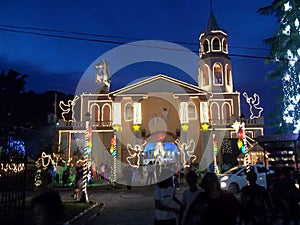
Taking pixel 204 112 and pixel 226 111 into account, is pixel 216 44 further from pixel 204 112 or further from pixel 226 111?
pixel 204 112

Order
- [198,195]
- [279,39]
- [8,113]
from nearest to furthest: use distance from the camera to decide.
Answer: [198,195], [279,39], [8,113]

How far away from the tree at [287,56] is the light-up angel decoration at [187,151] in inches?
667

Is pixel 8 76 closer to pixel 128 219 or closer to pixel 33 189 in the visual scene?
pixel 33 189

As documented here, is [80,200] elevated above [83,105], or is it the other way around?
[83,105]

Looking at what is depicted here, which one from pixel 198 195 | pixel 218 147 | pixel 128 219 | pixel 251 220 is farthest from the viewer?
pixel 218 147

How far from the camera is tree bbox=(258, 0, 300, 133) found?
54.8ft

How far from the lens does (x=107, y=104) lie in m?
39.2

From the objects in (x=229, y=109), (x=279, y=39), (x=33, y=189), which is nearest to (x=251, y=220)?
(x=279, y=39)

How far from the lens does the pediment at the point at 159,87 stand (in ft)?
120

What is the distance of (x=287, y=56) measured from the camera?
17375mm

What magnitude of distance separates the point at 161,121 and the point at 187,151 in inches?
187

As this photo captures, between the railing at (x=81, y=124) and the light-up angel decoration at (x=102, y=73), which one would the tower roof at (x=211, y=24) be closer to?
the light-up angel decoration at (x=102, y=73)

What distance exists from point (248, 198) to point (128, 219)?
→ 20.9 feet

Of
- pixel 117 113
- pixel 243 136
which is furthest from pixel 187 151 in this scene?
pixel 243 136
